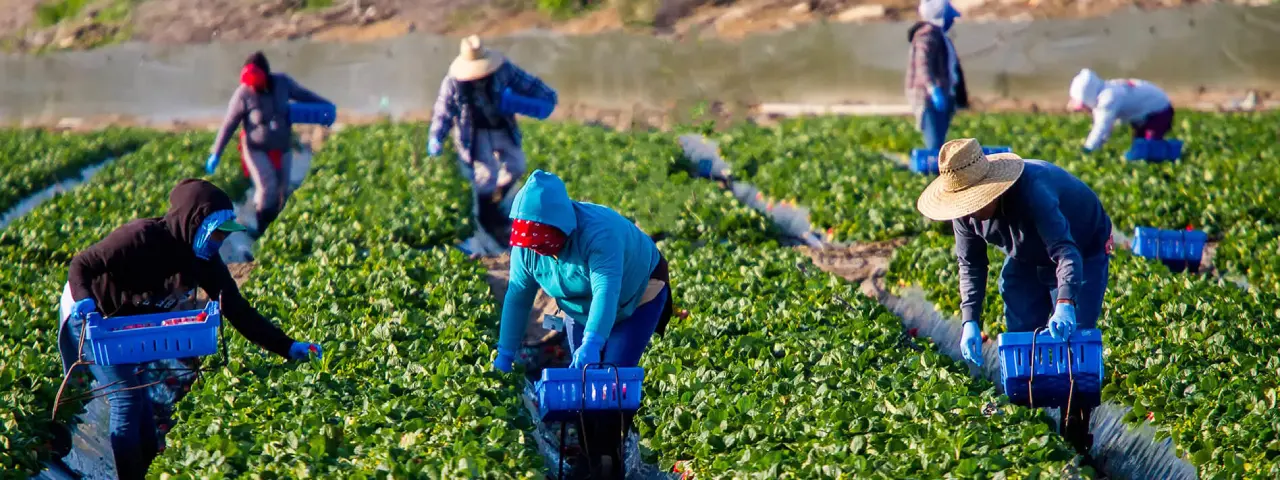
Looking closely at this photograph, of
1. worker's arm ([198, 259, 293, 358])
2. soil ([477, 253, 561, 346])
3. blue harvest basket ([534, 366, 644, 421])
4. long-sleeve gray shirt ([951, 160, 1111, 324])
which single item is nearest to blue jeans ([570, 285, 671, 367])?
blue harvest basket ([534, 366, 644, 421])

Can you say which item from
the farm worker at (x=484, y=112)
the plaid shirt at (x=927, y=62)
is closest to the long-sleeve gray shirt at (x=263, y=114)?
the farm worker at (x=484, y=112)

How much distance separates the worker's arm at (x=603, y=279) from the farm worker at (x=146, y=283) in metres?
1.76

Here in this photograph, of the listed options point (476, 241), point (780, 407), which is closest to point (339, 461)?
point (780, 407)

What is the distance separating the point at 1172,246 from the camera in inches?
337

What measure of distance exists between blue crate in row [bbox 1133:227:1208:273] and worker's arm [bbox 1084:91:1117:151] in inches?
125

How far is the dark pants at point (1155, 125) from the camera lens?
11852mm

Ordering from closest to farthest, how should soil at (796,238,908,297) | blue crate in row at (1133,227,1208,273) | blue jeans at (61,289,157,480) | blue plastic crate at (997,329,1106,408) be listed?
blue plastic crate at (997,329,1106,408) < blue jeans at (61,289,157,480) < blue crate in row at (1133,227,1208,273) < soil at (796,238,908,297)

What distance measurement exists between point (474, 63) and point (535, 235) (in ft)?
17.1

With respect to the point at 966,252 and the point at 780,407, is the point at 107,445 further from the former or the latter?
the point at 966,252

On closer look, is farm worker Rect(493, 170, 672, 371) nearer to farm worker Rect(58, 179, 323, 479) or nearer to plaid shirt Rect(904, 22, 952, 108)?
farm worker Rect(58, 179, 323, 479)

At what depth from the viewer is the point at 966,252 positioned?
5.82 metres

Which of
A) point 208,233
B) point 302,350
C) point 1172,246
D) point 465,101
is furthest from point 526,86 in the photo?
point 1172,246

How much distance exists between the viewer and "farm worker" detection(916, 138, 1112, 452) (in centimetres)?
540

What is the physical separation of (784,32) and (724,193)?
12.0 m
